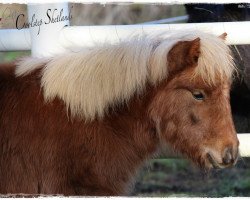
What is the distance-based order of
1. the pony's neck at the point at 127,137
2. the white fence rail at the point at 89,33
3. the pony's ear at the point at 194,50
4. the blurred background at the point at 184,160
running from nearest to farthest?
1. the pony's ear at the point at 194,50
2. the pony's neck at the point at 127,137
3. the white fence rail at the point at 89,33
4. the blurred background at the point at 184,160

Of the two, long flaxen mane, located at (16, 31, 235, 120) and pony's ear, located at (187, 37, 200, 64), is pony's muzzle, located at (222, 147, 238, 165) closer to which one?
long flaxen mane, located at (16, 31, 235, 120)

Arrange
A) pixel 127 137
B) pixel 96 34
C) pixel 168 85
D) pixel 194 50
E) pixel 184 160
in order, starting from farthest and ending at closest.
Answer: pixel 184 160
pixel 96 34
pixel 127 137
pixel 168 85
pixel 194 50

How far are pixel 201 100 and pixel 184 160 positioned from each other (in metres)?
1.72

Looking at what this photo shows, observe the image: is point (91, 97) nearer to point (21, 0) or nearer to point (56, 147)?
point (56, 147)

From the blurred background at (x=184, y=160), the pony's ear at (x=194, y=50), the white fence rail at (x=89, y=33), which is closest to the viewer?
the pony's ear at (x=194, y=50)

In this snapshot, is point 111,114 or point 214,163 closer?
point 214,163

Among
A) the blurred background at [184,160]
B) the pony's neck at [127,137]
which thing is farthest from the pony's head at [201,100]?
the blurred background at [184,160]

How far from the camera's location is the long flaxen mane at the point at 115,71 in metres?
3.52

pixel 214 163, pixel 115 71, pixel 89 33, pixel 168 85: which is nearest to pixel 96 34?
pixel 89 33

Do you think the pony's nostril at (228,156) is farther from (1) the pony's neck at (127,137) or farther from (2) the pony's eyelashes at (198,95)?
(1) the pony's neck at (127,137)

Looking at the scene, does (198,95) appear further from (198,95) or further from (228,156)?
(228,156)

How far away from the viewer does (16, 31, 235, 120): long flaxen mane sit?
3520mm

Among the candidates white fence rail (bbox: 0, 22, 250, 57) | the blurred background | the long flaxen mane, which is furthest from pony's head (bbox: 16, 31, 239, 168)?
white fence rail (bbox: 0, 22, 250, 57)

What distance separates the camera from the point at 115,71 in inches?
141
